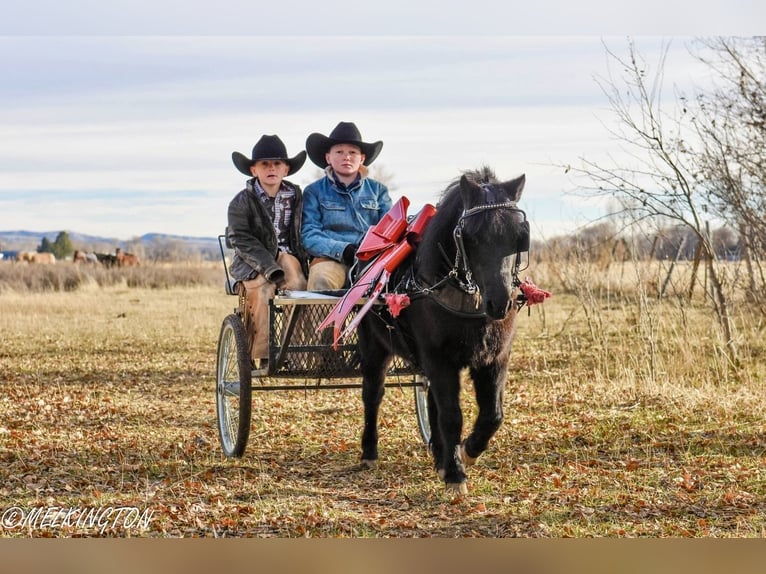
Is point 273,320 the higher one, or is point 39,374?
point 273,320

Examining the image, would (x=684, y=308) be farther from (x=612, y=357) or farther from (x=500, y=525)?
(x=500, y=525)

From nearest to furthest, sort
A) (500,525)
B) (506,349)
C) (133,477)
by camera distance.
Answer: (500,525) < (506,349) < (133,477)

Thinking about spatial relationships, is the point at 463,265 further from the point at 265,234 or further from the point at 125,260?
the point at 125,260

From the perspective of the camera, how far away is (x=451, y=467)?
6285 mm

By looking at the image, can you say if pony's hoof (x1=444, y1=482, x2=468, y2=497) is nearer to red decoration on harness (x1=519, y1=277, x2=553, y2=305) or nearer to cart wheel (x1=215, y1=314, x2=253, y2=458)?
red decoration on harness (x1=519, y1=277, x2=553, y2=305)

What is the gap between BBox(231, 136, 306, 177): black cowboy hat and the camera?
7867 mm

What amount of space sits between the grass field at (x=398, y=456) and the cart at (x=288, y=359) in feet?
1.10

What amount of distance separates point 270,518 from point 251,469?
59.1 inches

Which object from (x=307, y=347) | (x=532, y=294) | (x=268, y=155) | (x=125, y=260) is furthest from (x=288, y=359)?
(x=125, y=260)

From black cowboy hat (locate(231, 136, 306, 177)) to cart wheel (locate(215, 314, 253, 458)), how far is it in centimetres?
129

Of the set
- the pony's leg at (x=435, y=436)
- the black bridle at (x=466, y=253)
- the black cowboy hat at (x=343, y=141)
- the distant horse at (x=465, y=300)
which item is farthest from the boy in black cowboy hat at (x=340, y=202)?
the black bridle at (x=466, y=253)

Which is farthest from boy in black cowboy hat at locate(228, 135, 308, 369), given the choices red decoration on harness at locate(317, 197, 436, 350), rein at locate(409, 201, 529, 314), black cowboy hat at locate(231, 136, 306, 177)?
rein at locate(409, 201, 529, 314)

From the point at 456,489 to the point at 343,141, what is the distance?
116 inches

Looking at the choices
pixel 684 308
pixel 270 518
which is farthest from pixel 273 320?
pixel 684 308
